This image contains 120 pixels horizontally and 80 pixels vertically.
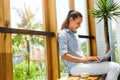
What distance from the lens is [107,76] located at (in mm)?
2459

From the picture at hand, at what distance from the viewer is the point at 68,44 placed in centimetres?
276

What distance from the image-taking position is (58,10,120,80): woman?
2.53 metres

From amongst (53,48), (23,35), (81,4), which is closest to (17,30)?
(23,35)

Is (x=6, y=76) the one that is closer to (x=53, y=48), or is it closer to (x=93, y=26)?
(x=53, y=48)

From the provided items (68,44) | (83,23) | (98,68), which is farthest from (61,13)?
(98,68)

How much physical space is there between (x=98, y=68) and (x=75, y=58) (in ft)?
0.99

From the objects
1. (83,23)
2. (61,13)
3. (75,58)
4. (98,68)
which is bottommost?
(98,68)

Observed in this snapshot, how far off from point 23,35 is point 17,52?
27 centimetres

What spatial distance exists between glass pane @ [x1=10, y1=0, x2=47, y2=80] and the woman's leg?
0.70 m

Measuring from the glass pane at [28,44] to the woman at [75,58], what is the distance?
566 millimetres

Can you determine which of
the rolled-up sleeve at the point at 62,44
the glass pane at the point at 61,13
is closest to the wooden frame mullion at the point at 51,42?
the glass pane at the point at 61,13

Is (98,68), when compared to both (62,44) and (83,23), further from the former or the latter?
(83,23)

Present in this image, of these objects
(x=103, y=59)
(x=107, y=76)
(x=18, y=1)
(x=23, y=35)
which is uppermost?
(x=18, y=1)

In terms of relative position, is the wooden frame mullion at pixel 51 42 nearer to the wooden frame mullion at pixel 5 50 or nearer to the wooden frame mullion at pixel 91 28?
the wooden frame mullion at pixel 5 50
